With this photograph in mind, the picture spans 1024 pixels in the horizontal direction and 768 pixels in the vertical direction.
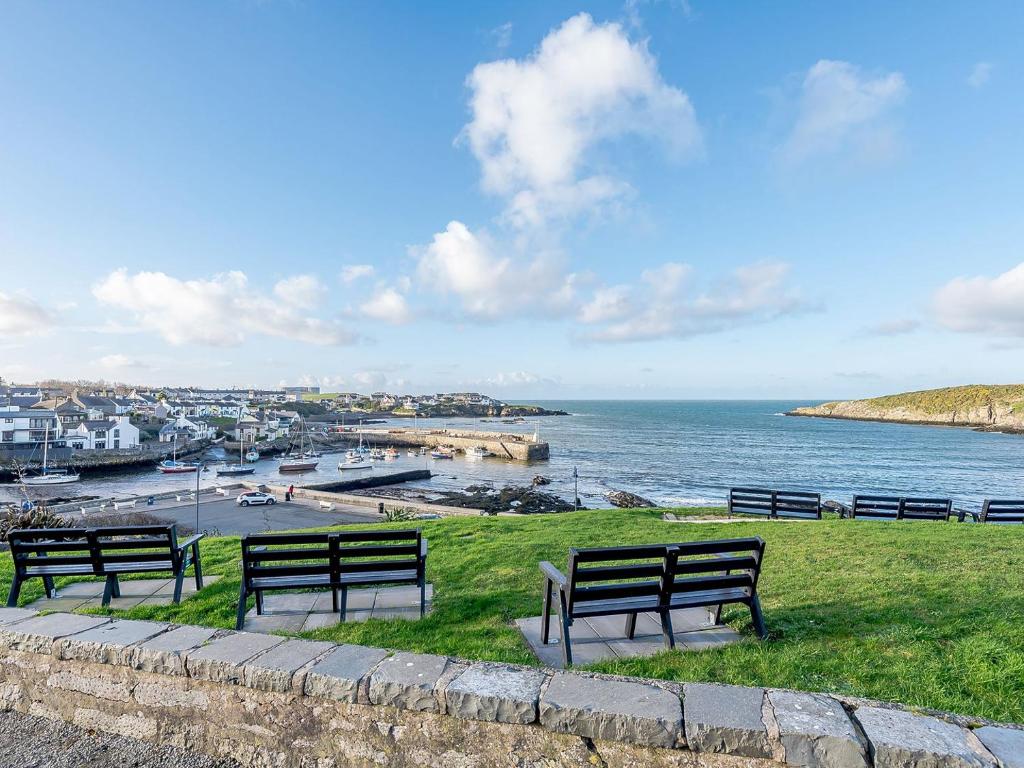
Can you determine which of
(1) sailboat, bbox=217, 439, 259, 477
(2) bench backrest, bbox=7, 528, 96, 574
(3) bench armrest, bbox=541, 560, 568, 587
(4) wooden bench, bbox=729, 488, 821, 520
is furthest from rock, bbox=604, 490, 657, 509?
(1) sailboat, bbox=217, 439, 259, 477

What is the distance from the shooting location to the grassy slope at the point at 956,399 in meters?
121

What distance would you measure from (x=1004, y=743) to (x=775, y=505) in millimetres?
12855

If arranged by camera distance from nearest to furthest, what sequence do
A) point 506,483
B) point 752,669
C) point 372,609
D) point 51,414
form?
point 752,669
point 372,609
point 506,483
point 51,414

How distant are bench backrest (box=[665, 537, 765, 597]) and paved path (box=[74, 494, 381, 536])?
18.6 meters

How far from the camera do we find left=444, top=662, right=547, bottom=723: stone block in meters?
2.76

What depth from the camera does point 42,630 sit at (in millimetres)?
3717

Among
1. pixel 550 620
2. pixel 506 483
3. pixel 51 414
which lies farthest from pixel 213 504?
pixel 51 414

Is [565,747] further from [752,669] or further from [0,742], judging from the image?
[0,742]

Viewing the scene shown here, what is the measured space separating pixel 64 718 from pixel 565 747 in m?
3.52

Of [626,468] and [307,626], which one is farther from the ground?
[307,626]

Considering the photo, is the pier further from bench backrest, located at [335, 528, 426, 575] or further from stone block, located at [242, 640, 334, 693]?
stone block, located at [242, 640, 334, 693]

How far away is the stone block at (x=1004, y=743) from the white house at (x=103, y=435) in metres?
81.5

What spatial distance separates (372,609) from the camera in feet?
17.8

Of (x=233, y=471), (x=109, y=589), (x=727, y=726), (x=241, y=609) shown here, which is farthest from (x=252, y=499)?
(x=233, y=471)
